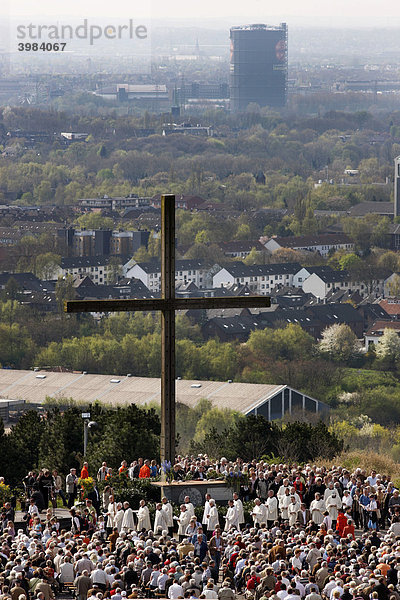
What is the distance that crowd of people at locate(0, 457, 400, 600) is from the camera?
71.5 feet

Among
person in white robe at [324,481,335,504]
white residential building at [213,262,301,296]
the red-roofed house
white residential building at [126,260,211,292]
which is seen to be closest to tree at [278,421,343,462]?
person in white robe at [324,481,335,504]

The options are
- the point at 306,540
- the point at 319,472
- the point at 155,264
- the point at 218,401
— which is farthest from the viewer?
the point at 155,264

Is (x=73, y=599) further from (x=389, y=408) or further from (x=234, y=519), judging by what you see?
(x=389, y=408)

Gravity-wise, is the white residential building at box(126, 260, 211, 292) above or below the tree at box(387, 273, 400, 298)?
above

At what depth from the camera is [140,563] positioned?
75.4 ft

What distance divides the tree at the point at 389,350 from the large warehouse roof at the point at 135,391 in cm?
3550

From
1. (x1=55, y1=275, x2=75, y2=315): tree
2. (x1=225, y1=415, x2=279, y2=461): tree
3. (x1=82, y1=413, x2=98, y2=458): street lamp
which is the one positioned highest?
(x1=82, y1=413, x2=98, y2=458): street lamp

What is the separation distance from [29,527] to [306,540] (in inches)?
220

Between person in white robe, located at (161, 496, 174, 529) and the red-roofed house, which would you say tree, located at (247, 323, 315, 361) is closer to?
the red-roofed house

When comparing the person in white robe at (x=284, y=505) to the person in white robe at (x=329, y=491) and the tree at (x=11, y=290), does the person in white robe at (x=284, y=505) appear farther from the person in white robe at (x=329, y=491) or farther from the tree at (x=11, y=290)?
the tree at (x=11, y=290)

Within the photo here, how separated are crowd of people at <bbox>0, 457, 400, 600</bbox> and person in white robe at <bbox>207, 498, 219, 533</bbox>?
2cm

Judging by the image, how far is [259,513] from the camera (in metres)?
27.8

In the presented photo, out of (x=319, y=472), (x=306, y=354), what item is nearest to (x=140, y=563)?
(x=319, y=472)

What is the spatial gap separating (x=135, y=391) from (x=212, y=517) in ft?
207
